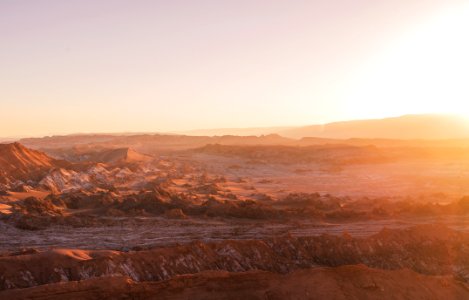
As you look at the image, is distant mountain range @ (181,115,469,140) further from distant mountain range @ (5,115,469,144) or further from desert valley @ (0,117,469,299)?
desert valley @ (0,117,469,299)

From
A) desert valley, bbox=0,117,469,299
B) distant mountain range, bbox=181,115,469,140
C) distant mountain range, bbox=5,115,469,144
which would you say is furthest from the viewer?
distant mountain range, bbox=181,115,469,140

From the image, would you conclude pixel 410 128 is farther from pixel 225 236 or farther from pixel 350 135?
pixel 225 236

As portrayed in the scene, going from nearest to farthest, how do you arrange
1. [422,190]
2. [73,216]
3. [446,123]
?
1. [73,216]
2. [422,190]
3. [446,123]

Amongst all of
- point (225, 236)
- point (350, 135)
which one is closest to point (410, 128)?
point (350, 135)

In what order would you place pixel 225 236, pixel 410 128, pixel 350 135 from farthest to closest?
1. pixel 350 135
2. pixel 410 128
3. pixel 225 236

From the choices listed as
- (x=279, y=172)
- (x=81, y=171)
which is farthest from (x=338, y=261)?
(x=279, y=172)

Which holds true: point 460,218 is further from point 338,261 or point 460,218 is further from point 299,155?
point 299,155

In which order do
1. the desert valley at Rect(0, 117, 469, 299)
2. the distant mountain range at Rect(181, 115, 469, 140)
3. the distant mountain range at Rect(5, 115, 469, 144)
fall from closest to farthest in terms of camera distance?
the desert valley at Rect(0, 117, 469, 299) → the distant mountain range at Rect(5, 115, 469, 144) → the distant mountain range at Rect(181, 115, 469, 140)

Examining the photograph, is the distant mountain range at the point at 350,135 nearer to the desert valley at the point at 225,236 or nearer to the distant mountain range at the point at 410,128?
the distant mountain range at the point at 410,128

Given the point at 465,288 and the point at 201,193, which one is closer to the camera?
the point at 465,288

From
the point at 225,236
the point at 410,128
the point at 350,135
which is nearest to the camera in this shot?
the point at 225,236

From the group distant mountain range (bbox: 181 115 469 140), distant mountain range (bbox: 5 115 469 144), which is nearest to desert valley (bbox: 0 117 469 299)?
distant mountain range (bbox: 5 115 469 144)
